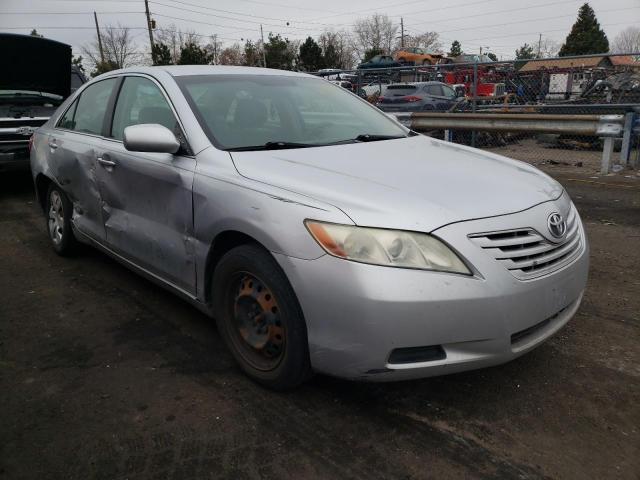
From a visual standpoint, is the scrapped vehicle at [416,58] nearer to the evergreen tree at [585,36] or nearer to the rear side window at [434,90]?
the rear side window at [434,90]

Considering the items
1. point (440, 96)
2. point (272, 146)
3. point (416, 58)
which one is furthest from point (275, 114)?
point (416, 58)

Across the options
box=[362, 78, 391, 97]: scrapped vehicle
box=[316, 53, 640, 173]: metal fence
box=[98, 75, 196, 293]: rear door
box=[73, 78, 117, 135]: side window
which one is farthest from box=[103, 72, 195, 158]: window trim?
box=[362, 78, 391, 97]: scrapped vehicle

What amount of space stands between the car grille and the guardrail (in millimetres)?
6407

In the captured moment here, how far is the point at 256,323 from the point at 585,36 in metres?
61.2

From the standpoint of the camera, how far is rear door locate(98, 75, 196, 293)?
9.77ft

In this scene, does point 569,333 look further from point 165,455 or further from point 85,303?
point 85,303

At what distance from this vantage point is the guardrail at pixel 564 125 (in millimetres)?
7938

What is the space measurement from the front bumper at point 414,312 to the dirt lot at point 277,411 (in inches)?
12.0

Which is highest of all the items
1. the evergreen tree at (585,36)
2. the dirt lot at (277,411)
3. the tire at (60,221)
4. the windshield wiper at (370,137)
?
the evergreen tree at (585,36)

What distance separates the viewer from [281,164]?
268 cm

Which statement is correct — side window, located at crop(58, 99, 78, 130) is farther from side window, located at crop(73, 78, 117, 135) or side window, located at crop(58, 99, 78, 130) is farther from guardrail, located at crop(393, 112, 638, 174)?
guardrail, located at crop(393, 112, 638, 174)

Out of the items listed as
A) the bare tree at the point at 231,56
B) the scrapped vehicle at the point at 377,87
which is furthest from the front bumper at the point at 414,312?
the bare tree at the point at 231,56

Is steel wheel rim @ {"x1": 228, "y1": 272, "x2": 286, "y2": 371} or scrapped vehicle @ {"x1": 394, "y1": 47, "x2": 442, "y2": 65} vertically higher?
scrapped vehicle @ {"x1": 394, "y1": 47, "x2": 442, "y2": 65}

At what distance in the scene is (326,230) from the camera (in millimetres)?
2225
